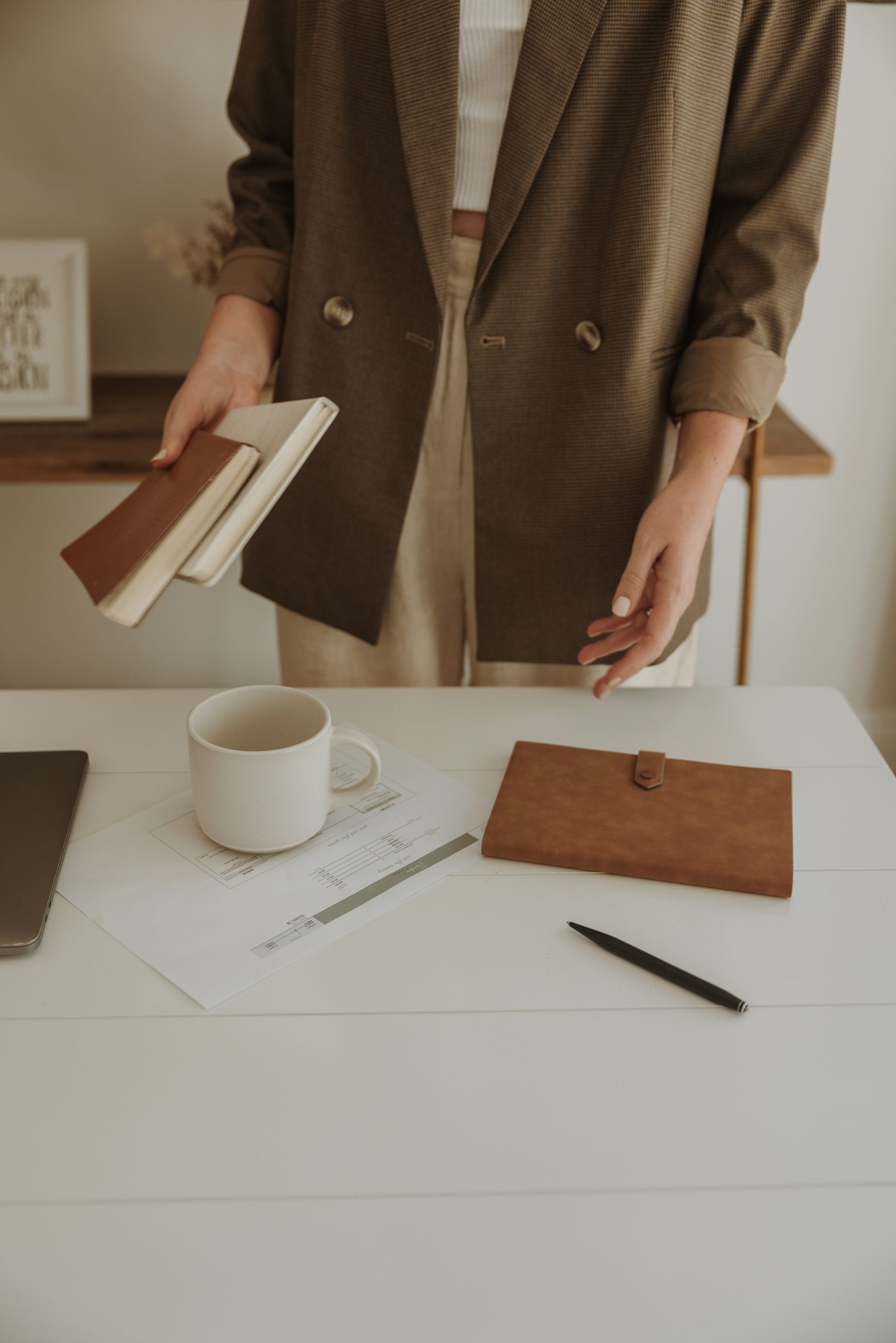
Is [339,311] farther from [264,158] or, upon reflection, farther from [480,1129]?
[480,1129]

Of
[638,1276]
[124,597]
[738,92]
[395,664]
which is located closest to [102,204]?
[395,664]

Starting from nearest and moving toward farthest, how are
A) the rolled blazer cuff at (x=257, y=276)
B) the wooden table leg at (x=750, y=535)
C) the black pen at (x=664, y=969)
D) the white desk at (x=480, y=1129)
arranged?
the white desk at (x=480, y=1129) → the black pen at (x=664, y=969) → the rolled blazer cuff at (x=257, y=276) → the wooden table leg at (x=750, y=535)

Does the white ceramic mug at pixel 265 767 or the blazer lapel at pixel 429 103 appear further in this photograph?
the blazer lapel at pixel 429 103

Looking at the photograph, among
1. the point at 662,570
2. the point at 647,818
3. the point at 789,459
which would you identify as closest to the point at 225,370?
the point at 662,570

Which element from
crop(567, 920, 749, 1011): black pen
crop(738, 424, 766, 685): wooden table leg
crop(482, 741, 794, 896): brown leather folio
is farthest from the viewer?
crop(738, 424, 766, 685): wooden table leg

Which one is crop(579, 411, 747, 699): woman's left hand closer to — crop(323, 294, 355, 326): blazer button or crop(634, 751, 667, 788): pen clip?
crop(634, 751, 667, 788): pen clip

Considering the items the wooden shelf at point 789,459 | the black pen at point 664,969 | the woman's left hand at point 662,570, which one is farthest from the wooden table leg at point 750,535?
the black pen at point 664,969

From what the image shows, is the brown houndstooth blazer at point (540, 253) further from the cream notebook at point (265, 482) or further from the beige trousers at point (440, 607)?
the cream notebook at point (265, 482)

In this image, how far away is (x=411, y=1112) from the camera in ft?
1.83

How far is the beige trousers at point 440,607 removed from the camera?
109 cm

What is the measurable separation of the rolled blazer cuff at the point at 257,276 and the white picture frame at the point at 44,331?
0.64 meters

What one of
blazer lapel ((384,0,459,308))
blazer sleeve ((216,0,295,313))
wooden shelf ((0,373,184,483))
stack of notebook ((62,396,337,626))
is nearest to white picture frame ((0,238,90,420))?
wooden shelf ((0,373,184,483))

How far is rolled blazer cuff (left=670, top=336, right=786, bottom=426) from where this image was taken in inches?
37.0

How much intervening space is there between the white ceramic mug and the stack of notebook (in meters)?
0.10
